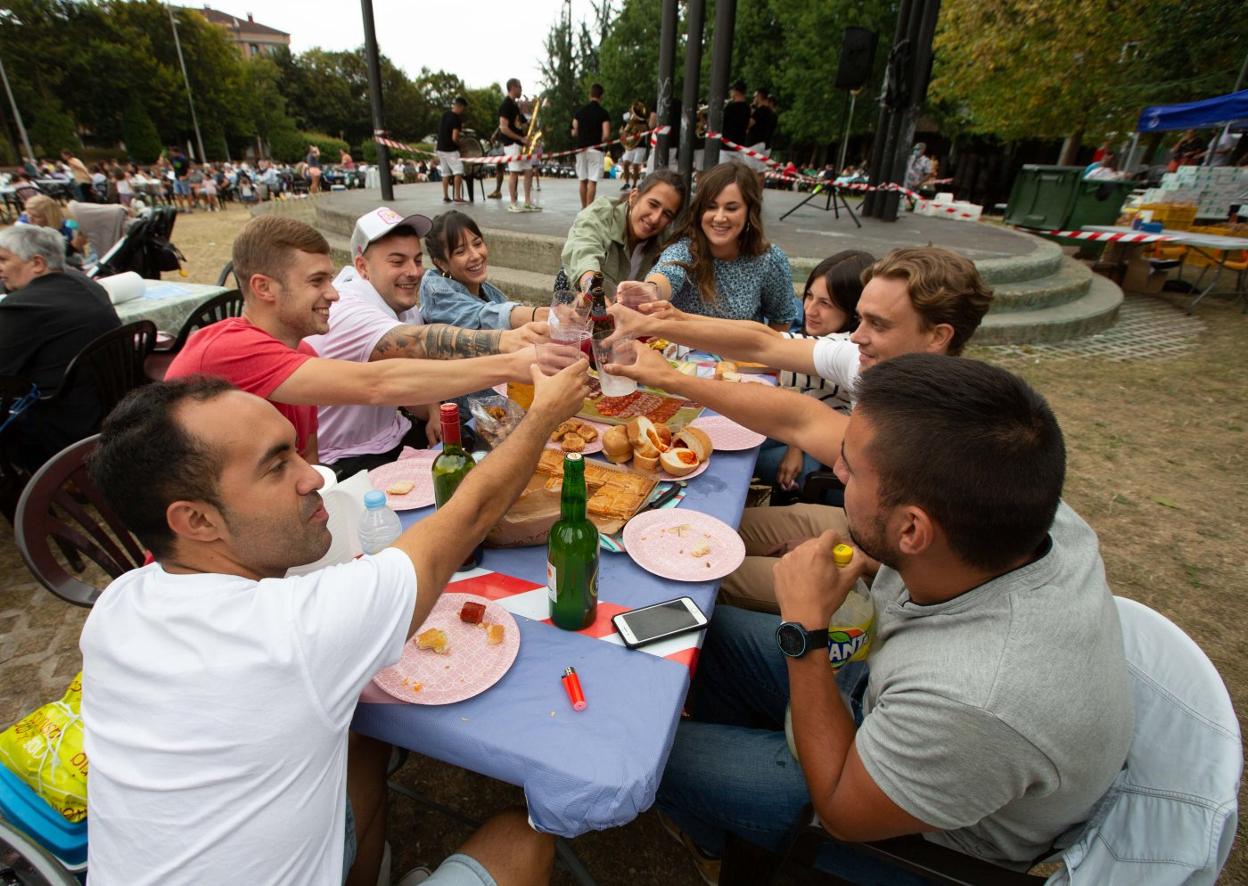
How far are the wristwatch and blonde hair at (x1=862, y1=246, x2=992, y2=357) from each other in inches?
62.3

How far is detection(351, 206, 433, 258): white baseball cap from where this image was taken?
10.1 ft

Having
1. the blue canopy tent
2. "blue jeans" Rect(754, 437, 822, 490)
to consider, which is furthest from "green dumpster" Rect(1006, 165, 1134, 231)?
"blue jeans" Rect(754, 437, 822, 490)

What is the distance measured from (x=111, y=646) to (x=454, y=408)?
35.5 inches

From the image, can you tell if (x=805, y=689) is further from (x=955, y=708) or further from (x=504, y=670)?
(x=504, y=670)

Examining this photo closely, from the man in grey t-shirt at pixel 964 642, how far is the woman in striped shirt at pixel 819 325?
5.89ft

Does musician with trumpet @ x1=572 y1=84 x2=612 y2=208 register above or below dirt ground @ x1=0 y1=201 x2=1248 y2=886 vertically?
above

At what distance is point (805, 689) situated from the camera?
56.6 inches

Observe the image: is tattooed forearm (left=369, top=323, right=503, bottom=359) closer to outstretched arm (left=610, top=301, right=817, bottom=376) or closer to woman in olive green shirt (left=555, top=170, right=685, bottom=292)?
outstretched arm (left=610, top=301, right=817, bottom=376)

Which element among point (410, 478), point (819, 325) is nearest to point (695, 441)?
point (410, 478)

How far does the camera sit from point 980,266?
27.9ft

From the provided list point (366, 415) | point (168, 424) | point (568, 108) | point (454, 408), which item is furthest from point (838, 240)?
point (568, 108)

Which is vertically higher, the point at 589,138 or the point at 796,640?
the point at 589,138

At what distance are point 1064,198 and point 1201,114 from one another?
2.60 meters

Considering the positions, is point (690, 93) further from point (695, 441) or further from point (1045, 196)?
point (1045, 196)
